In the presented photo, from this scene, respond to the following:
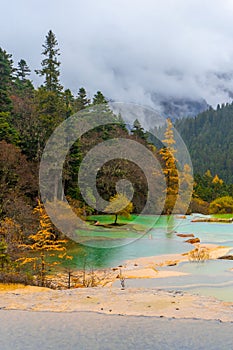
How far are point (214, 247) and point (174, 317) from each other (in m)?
14.8

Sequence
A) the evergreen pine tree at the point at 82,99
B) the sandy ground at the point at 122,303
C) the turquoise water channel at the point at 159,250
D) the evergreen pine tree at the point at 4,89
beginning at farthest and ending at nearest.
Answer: the evergreen pine tree at the point at 82,99 → the evergreen pine tree at the point at 4,89 → the turquoise water channel at the point at 159,250 → the sandy ground at the point at 122,303

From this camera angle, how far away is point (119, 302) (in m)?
10.0

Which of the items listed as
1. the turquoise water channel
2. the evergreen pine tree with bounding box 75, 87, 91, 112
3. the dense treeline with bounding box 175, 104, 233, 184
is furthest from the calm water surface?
the dense treeline with bounding box 175, 104, 233, 184

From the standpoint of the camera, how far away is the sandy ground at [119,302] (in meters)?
9.16

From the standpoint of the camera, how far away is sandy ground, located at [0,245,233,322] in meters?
9.16

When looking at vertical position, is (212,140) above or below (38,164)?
above

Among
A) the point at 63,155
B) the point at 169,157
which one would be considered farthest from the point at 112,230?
the point at 169,157

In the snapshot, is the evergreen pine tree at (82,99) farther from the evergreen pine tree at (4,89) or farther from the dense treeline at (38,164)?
the evergreen pine tree at (4,89)

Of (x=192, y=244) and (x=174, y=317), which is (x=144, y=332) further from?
(x=192, y=244)

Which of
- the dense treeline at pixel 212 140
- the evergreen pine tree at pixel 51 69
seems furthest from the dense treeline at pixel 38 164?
the dense treeline at pixel 212 140

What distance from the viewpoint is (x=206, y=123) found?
184375 millimetres

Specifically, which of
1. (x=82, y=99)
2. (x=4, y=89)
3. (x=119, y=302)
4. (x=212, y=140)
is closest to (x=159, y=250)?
(x=119, y=302)

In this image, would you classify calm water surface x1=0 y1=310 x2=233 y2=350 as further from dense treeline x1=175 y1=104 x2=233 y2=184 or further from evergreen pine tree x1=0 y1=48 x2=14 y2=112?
dense treeline x1=175 y1=104 x2=233 y2=184

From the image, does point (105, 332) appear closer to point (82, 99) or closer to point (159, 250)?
point (159, 250)
